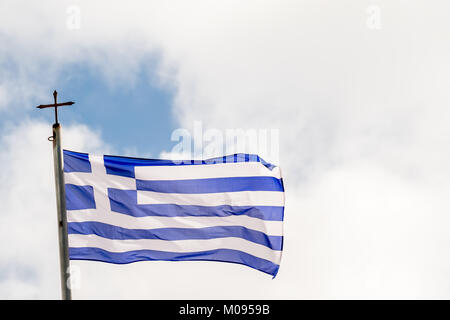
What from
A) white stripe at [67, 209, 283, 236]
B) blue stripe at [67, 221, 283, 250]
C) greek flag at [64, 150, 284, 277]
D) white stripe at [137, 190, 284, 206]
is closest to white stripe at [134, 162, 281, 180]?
greek flag at [64, 150, 284, 277]

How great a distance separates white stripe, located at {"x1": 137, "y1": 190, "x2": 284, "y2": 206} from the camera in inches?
600

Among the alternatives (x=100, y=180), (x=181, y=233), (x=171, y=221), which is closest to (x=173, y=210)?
(x=171, y=221)

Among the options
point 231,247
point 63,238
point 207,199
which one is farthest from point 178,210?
point 63,238

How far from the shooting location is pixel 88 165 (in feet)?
48.7

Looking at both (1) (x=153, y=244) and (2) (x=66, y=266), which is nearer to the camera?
(2) (x=66, y=266)

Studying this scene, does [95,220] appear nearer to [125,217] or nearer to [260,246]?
[125,217]

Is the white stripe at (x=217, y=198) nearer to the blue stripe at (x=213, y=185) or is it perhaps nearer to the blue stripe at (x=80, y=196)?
the blue stripe at (x=213, y=185)

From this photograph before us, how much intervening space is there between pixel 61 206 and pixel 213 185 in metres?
4.56

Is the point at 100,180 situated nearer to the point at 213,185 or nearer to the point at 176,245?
the point at 176,245

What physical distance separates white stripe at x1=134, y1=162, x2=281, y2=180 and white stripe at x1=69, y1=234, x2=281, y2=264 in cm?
180

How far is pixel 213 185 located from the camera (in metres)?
15.6

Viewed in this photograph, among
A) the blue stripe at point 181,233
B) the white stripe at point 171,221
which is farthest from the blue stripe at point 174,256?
the white stripe at point 171,221

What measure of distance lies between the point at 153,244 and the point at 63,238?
3231 millimetres

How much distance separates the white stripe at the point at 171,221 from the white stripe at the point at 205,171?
1.18 meters
